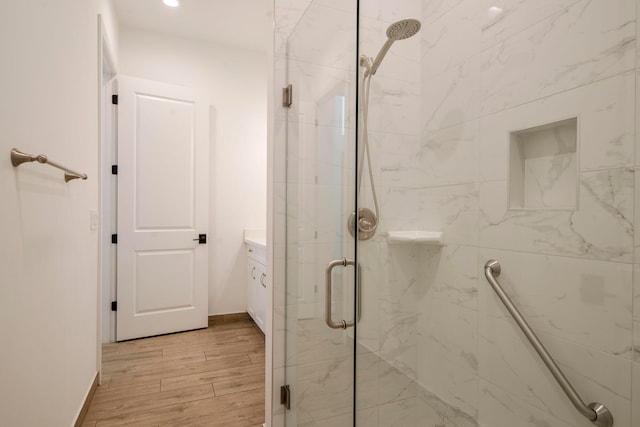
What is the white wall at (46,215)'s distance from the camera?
0.95 m

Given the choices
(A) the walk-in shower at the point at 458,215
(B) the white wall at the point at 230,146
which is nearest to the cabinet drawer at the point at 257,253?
(B) the white wall at the point at 230,146

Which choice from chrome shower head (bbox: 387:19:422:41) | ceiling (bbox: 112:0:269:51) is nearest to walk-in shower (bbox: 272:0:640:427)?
chrome shower head (bbox: 387:19:422:41)

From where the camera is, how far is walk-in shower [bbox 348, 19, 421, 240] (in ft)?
3.76

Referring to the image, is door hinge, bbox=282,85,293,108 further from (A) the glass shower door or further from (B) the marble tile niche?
(B) the marble tile niche

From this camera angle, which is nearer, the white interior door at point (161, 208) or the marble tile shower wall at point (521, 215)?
the marble tile shower wall at point (521, 215)

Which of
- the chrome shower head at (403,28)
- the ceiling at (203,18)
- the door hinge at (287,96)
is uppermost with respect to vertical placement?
the ceiling at (203,18)

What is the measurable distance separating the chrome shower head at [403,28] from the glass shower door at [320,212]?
0.18 meters

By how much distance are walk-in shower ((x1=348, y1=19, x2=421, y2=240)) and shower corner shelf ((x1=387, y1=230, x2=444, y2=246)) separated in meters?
0.17

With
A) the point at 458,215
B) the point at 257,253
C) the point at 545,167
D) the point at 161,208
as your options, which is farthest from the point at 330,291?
the point at 161,208

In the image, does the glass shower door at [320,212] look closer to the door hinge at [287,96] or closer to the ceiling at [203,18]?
the door hinge at [287,96]

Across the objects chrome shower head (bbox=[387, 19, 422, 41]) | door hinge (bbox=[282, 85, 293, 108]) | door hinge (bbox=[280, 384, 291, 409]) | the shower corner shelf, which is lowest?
door hinge (bbox=[280, 384, 291, 409])

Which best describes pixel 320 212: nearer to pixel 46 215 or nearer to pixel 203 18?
pixel 46 215

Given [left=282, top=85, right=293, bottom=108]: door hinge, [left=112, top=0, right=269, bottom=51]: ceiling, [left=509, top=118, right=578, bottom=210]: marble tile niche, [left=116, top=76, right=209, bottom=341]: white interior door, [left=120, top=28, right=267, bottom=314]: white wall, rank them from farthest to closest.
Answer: [left=120, top=28, right=267, bottom=314]: white wall < [left=116, top=76, right=209, bottom=341]: white interior door < [left=112, top=0, right=269, bottom=51]: ceiling < [left=282, top=85, right=293, bottom=108]: door hinge < [left=509, top=118, right=578, bottom=210]: marble tile niche

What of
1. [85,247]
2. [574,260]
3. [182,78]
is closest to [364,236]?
[574,260]
